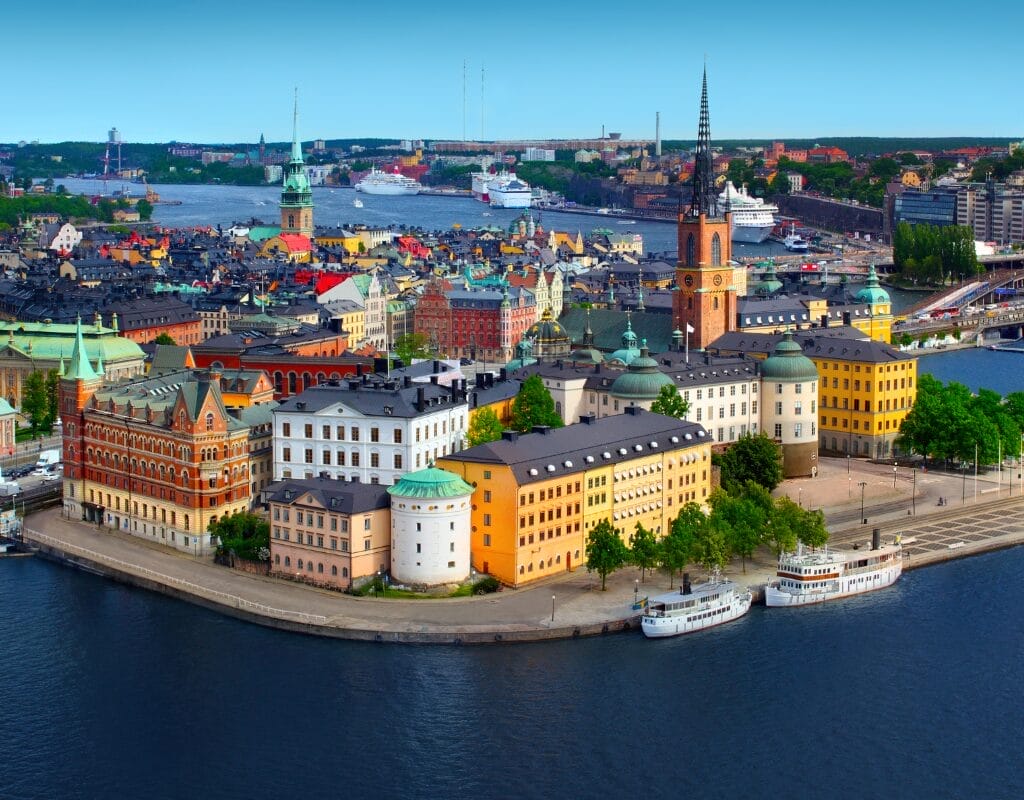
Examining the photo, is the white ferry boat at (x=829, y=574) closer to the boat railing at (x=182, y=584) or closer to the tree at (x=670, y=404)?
the tree at (x=670, y=404)

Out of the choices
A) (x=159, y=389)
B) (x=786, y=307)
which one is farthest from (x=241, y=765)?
(x=786, y=307)

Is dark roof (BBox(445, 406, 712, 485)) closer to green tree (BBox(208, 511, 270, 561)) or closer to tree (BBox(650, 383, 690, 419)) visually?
tree (BBox(650, 383, 690, 419))

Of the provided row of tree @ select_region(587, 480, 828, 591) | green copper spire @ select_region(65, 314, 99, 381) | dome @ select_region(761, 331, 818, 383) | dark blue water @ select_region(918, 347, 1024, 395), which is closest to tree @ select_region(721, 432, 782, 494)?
row of tree @ select_region(587, 480, 828, 591)

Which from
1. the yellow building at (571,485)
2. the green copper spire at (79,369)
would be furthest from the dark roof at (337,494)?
the green copper spire at (79,369)

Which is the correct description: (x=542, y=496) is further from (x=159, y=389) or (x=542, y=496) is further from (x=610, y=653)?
(x=159, y=389)

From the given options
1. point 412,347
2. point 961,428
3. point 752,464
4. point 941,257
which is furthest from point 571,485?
point 941,257

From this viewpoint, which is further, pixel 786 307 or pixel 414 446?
pixel 786 307

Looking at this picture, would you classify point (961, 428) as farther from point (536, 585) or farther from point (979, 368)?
point (979, 368)
